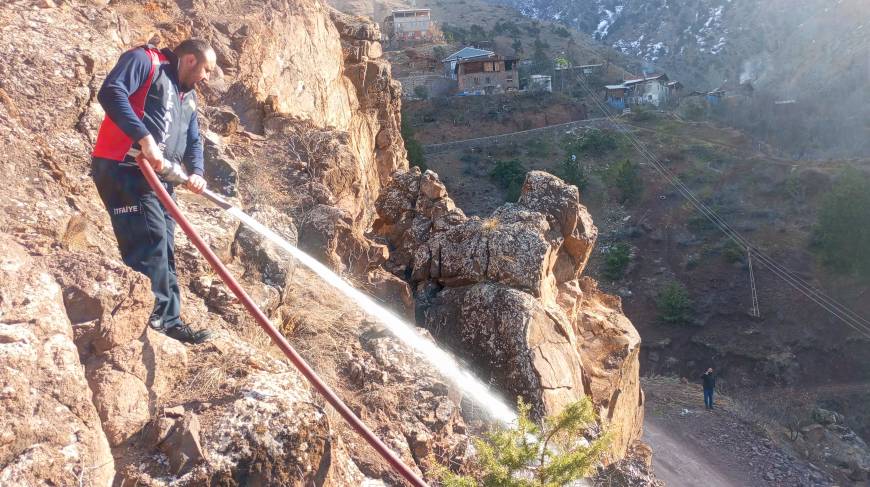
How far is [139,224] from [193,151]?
75 cm

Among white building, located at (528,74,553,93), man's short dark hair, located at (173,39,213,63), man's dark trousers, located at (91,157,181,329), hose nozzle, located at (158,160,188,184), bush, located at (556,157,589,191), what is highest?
man's short dark hair, located at (173,39,213,63)

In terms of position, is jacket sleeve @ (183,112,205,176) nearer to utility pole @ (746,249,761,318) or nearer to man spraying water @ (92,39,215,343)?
man spraying water @ (92,39,215,343)

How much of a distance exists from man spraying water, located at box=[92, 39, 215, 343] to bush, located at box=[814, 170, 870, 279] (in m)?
29.7

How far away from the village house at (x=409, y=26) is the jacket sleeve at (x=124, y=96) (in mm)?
60375

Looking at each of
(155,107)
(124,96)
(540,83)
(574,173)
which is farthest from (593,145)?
(124,96)

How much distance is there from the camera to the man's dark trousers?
3.76 metres

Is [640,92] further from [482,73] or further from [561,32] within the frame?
[561,32]

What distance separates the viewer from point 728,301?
1117 inches

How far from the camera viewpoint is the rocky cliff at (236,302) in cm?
303

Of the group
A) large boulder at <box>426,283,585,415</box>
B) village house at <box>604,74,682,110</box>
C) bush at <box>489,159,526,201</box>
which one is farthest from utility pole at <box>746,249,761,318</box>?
village house at <box>604,74,682,110</box>

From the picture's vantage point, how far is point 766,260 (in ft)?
98.3

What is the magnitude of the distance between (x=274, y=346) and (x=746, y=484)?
43.2ft

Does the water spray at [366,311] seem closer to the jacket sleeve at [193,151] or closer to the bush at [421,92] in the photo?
the jacket sleeve at [193,151]

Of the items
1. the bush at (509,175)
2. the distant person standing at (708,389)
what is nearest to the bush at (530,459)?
the distant person standing at (708,389)
